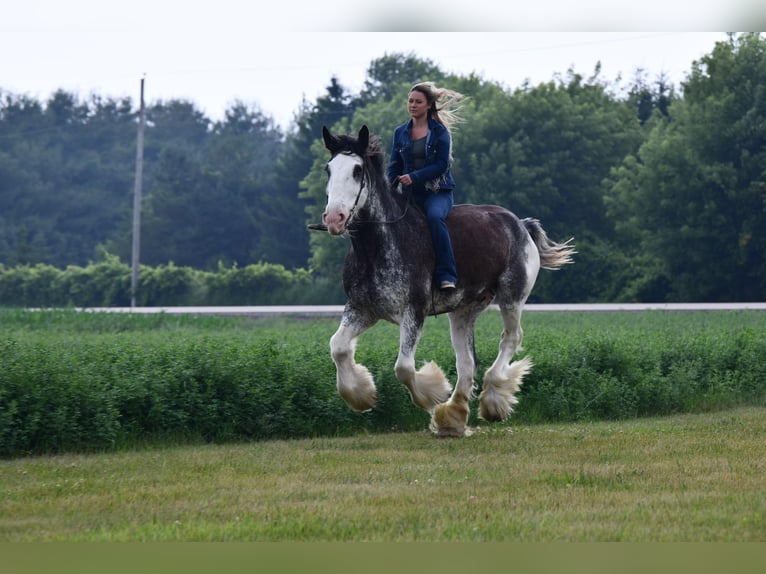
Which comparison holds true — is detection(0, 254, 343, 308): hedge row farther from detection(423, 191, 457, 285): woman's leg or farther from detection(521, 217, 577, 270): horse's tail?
detection(423, 191, 457, 285): woman's leg

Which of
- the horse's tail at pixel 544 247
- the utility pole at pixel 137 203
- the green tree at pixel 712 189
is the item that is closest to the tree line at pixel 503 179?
the green tree at pixel 712 189

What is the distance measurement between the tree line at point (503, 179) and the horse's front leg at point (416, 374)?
132 feet

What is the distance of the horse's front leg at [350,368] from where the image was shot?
10.6 meters

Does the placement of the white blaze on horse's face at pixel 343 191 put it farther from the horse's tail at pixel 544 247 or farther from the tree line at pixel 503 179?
the tree line at pixel 503 179

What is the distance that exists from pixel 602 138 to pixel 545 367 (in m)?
47.6

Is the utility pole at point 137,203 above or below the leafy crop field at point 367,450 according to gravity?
above

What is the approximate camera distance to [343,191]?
10250 millimetres

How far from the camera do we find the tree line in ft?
166

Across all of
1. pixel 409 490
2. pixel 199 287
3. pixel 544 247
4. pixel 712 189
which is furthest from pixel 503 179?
pixel 409 490

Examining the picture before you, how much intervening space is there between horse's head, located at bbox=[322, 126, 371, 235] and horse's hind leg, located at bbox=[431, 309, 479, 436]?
2073 millimetres

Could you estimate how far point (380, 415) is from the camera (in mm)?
13516

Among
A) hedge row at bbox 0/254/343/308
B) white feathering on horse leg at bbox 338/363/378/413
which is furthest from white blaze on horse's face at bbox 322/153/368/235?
hedge row at bbox 0/254/343/308

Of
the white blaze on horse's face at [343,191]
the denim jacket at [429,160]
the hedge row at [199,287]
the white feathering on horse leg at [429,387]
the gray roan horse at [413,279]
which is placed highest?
the denim jacket at [429,160]

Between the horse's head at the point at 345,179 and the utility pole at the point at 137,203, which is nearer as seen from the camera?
the horse's head at the point at 345,179
